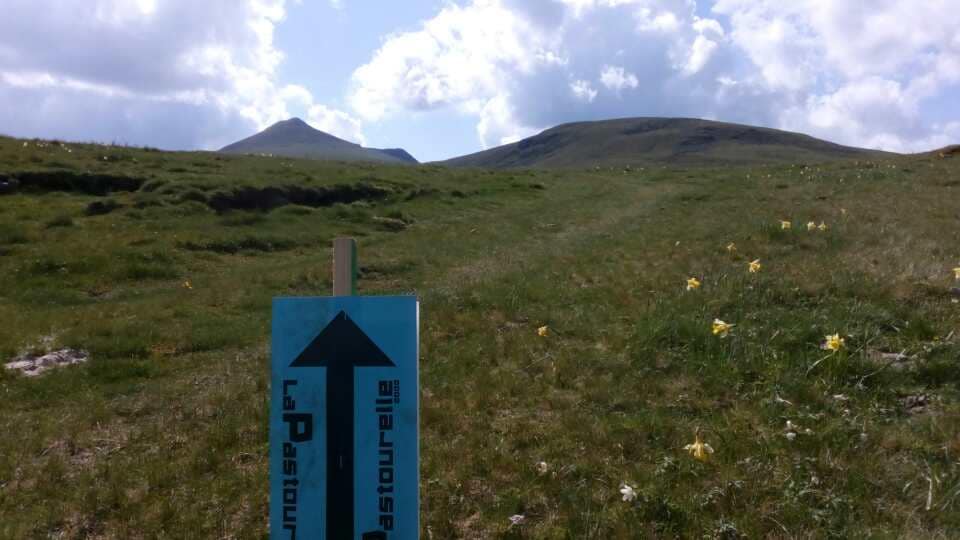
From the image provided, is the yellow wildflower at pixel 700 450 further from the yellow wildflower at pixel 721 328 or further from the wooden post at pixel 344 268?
the wooden post at pixel 344 268

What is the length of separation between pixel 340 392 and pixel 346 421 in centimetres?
14

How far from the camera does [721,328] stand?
7.30 m

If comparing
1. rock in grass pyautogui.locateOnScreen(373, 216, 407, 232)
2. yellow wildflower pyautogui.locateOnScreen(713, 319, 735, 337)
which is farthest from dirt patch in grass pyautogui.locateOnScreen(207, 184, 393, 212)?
yellow wildflower pyautogui.locateOnScreen(713, 319, 735, 337)

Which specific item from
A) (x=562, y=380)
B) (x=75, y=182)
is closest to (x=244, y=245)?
(x=75, y=182)

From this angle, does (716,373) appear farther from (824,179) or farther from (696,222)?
(824,179)

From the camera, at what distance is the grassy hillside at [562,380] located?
197 inches

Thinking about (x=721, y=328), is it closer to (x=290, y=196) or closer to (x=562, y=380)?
(x=562, y=380)

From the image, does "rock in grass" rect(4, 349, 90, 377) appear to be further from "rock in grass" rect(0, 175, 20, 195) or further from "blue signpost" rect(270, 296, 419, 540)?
"rock in grass" rect(0, 175, 20, 195)

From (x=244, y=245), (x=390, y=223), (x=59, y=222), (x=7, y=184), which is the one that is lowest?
(x=244, y=245)

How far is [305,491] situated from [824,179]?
93.6 feet

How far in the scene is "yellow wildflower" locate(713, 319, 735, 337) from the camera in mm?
7307

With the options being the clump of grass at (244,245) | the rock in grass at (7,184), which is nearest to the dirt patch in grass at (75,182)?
the rock in grass at (7,184)

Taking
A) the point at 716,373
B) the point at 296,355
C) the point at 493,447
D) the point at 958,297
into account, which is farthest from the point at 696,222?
the point at 296,355

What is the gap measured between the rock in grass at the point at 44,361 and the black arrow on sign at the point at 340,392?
7.88 metres
